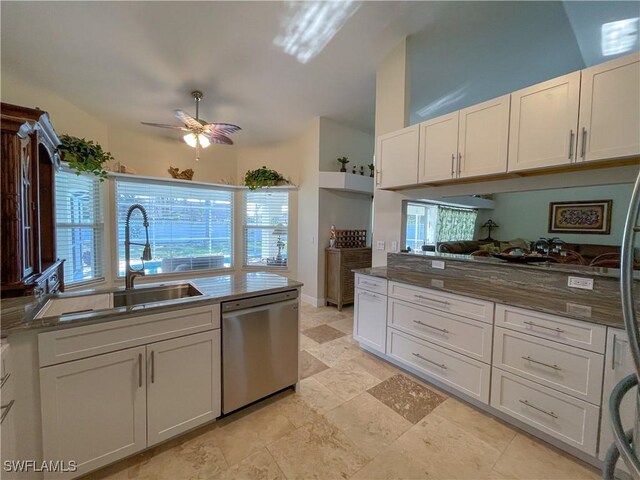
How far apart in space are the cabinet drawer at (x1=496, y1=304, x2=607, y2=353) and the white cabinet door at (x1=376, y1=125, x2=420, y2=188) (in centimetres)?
143

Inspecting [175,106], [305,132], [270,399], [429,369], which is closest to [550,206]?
[429,369]

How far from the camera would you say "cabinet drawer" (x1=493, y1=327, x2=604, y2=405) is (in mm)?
1479

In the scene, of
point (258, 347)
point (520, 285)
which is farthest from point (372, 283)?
point (258, 347)

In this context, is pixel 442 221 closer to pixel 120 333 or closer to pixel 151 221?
pixel 120 333

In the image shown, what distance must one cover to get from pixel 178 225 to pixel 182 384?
146 inches

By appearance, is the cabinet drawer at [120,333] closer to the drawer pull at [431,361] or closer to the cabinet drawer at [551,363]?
the drawer pull at [431,361]

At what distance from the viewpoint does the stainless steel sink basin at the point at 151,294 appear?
1.81 meters

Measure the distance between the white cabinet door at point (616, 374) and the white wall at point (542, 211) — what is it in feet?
3.99

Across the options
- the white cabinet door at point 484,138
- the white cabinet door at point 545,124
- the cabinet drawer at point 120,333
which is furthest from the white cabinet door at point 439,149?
the cabinet drawer at point 120,333

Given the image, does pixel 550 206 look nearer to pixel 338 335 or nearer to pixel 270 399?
pixel 338 335

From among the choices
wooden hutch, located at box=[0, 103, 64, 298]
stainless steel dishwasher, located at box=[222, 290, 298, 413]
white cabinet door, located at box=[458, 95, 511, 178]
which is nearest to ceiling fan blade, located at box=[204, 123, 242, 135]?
wooden hutch, located at box=[0, 103, 64, 298]

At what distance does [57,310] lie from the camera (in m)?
1.52

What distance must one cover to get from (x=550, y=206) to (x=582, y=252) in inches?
24.7

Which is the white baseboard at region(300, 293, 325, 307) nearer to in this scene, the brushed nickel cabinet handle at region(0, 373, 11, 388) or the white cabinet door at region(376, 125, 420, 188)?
the white cabinet door at region(376, 125, 420, 188)
